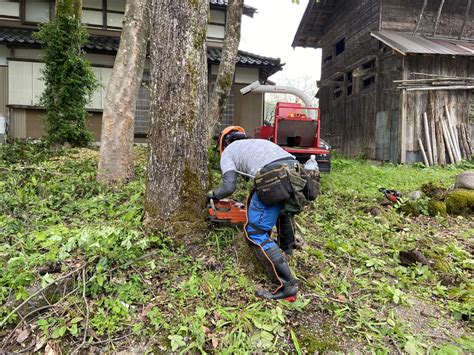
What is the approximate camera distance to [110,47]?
11039 millimetres

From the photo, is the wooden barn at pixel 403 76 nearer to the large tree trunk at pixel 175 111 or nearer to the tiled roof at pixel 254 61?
the tiled roof at pixel 254 61

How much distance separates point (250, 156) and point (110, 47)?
9.80 metres

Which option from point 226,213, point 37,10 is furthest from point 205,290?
point 37,10

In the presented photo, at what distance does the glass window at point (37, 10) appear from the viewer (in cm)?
1166

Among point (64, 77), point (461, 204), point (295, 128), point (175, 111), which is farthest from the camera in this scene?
point (295, 128)

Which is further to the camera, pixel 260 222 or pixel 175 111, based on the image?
pixel 175 111

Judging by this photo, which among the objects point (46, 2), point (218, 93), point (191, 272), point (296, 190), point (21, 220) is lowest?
point (191, 272)

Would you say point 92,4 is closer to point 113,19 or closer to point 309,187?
point 113,19

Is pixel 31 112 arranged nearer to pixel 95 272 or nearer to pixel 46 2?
pixel 46 2

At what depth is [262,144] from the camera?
3.16 metres

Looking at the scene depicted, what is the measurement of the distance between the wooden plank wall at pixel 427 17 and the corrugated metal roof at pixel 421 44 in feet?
1.40

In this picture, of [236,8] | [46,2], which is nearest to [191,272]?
[236,8]

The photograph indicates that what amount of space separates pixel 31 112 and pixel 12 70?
4.42 ft

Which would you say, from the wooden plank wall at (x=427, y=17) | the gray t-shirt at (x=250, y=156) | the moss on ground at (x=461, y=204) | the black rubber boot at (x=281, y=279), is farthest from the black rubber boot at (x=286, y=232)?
the wooden plank wall at (x=427, y=17)
